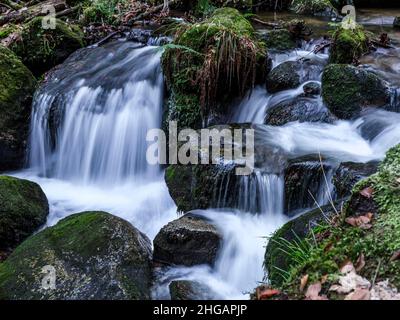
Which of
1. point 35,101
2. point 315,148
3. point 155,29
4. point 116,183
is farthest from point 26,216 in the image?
point 155,29

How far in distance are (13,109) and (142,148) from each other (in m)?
2.42

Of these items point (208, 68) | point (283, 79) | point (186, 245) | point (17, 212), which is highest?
point (208, 68)

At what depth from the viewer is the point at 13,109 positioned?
724 centimetres

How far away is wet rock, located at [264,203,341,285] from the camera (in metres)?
3.23

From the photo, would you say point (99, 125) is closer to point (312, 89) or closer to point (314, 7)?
point (312, 89)

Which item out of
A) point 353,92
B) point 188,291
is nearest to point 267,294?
point 188,291

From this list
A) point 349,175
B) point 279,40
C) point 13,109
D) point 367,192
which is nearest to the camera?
point 367,192

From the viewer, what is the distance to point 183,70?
6.37 meters

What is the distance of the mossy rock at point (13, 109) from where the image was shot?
7164mm

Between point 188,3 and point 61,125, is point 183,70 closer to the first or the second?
point 61,125

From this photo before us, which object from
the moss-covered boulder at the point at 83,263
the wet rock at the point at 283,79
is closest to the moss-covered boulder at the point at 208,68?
the wet rock at the point at 283,79

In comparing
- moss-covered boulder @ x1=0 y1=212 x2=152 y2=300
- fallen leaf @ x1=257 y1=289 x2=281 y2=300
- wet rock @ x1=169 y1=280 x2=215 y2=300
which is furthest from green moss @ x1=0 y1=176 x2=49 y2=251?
fallen leaf @ x1=257 y1=289 x2=281 y2=300

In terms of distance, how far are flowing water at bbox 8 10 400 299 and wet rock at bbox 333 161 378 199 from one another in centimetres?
19

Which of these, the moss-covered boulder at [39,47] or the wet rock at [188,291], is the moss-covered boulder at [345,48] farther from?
the moss-covered boulder at [39,47]
